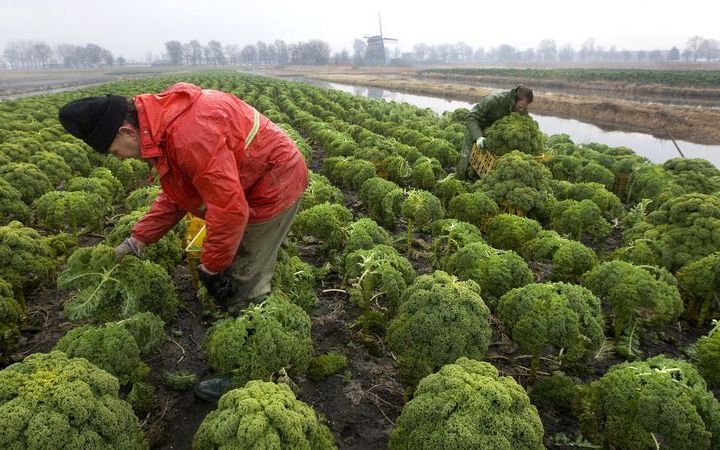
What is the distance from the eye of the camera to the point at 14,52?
A: 635 ft

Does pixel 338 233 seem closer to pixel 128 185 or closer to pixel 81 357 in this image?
pixel 81 357

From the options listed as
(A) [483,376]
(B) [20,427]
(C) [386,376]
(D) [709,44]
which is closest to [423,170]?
(C) [386,376]

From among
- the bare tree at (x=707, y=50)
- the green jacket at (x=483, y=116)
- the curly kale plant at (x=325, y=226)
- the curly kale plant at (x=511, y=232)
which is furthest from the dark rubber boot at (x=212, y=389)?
the bare tree at (x=707, y=50)

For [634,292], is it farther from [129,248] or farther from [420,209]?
[129,248]

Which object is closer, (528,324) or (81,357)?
(81,357)

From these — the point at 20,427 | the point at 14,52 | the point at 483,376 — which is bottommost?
the point at 483,376

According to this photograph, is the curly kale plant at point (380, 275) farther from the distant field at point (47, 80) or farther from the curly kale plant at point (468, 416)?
the distant field at point (47, 80)

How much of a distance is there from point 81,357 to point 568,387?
4095mm

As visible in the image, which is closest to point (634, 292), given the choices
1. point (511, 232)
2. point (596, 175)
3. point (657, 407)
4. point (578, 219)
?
point (657, 407)

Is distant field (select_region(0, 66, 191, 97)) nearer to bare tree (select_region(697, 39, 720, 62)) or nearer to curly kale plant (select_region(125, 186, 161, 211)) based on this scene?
curly kale plant (select_region(125, 186, 161, 211))

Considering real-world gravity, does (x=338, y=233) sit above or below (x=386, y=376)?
above

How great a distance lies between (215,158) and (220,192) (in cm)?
24

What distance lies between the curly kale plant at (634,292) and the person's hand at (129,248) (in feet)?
15.3

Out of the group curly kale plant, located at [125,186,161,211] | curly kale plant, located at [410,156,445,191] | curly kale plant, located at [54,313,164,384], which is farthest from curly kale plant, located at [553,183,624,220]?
curly kale plant, located at [54,313,164,384]
